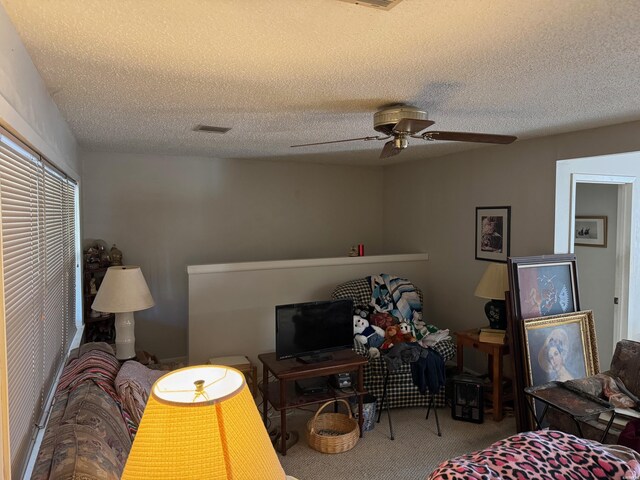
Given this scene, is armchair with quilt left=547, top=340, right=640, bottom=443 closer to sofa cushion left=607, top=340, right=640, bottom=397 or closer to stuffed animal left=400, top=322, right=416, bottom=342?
sofa cushion left=607, top=340, right=640, bottom=397

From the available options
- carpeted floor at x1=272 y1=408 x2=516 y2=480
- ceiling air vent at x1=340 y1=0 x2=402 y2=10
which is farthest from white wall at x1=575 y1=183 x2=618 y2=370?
ceiling air vent at x1=340 y1=0 x2=402 y2=10

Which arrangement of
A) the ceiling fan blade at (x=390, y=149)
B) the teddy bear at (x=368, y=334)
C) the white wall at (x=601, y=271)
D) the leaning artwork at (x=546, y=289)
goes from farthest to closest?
the white wall at (x=601, y=271) → the teddy bear at (x=368, y=334) → the leaning artwork at (x=546, y=289) → the ceiling fan blade at (x=390, y=149)

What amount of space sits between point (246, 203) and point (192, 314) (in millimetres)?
1709

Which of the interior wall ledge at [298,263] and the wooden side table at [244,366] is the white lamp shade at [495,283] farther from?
the wooden side table at [244,366]

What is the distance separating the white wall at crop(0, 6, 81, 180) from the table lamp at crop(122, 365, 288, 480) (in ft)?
3.16

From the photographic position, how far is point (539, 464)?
1.45m

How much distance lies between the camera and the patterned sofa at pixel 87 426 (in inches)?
53.9

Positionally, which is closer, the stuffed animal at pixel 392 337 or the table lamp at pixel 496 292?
the table lamp at pixel 496 292

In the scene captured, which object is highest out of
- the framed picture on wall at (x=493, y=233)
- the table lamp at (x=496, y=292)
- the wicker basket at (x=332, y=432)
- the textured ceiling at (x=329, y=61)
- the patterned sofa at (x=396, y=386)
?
the textured ceiling at (x=329, y=61)

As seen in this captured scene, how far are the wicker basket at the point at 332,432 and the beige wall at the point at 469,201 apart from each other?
191cm

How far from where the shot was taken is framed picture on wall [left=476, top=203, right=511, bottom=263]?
4059 millimetres

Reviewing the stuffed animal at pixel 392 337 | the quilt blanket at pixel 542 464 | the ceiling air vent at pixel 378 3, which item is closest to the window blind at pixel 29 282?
the ceiling air vent at pixel 378 3

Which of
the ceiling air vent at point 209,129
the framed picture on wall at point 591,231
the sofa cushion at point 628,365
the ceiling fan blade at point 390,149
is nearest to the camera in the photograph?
the ceiling fan blade at point 390,149

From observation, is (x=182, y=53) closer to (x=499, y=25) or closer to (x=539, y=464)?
(x=499, y=25)
